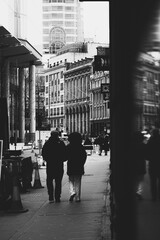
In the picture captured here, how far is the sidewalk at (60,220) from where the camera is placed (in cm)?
936

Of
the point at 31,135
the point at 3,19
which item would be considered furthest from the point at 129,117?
the point at 31,135

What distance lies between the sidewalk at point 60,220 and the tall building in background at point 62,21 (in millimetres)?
161557

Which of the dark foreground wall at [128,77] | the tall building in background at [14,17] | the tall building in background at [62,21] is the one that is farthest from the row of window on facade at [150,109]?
the tall building in background at [62,21]

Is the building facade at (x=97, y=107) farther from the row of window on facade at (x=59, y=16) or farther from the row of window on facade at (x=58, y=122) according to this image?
the row of window on facade at (x=59, y=16)

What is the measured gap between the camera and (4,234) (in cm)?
962

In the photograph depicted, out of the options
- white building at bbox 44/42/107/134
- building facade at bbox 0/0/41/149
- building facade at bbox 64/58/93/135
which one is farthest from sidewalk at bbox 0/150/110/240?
white building at bbox 44/42/107/134

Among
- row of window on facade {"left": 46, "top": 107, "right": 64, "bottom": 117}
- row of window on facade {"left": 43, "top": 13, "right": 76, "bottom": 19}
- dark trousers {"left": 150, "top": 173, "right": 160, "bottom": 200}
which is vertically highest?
row of window on facade {"left": 43, "top": 13, "right": 76, "bottom": 19}

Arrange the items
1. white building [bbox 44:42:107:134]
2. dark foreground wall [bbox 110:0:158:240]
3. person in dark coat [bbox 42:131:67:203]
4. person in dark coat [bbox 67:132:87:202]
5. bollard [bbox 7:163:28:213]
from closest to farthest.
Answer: dark foreground wall [bbox 110:0:158:240] → bollard [bbox 7:163:28:213] → person in dark coat [bbox 42:131:67:203] → person in dark coat [bbox 67:132:87:202] → white building [bbox 44:42:107:134]

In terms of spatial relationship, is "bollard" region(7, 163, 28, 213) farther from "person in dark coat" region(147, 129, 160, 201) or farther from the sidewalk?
"person in dark coat" region(147, 129, 160, 201)

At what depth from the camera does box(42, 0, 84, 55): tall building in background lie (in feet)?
572

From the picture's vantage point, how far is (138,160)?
7.79ft

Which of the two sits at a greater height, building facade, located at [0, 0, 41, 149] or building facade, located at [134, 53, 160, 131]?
building facade, located at [0, 0, 41, 149]

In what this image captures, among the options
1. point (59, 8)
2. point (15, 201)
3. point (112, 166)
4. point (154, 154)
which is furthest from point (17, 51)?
point (59, 8)

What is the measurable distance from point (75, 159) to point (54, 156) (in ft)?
1.77
